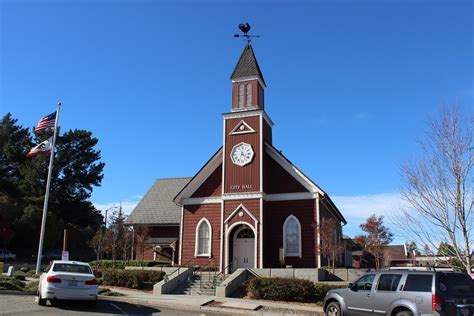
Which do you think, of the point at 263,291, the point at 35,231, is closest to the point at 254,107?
the point at 263,291

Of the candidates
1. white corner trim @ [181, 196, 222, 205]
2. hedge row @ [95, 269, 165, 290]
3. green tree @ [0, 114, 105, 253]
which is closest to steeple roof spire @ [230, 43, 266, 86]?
white corner trim @ [181, 196, 222, 205]

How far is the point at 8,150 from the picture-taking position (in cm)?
6241

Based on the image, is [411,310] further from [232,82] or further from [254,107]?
[232,82]

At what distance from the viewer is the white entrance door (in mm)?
27516

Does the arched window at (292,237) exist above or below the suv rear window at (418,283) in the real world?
above

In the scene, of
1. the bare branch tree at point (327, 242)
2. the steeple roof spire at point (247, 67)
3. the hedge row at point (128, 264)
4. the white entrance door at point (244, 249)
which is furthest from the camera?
the steeple roof spire at point (247, 67)

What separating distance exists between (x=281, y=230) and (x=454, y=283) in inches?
680

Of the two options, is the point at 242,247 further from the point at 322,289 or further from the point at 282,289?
the point at 322,289

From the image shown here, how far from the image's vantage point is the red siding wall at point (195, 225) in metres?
28.3

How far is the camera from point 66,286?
13922 mm

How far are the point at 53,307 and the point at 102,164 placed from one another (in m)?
58.4

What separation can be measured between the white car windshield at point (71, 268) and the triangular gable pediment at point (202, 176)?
593 inches

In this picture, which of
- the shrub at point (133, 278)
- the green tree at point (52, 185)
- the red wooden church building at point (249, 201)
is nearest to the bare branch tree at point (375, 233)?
the red wooden church building at point (249, 201)

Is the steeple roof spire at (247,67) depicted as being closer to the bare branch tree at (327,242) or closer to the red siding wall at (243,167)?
the red siding wall at (243,167)
